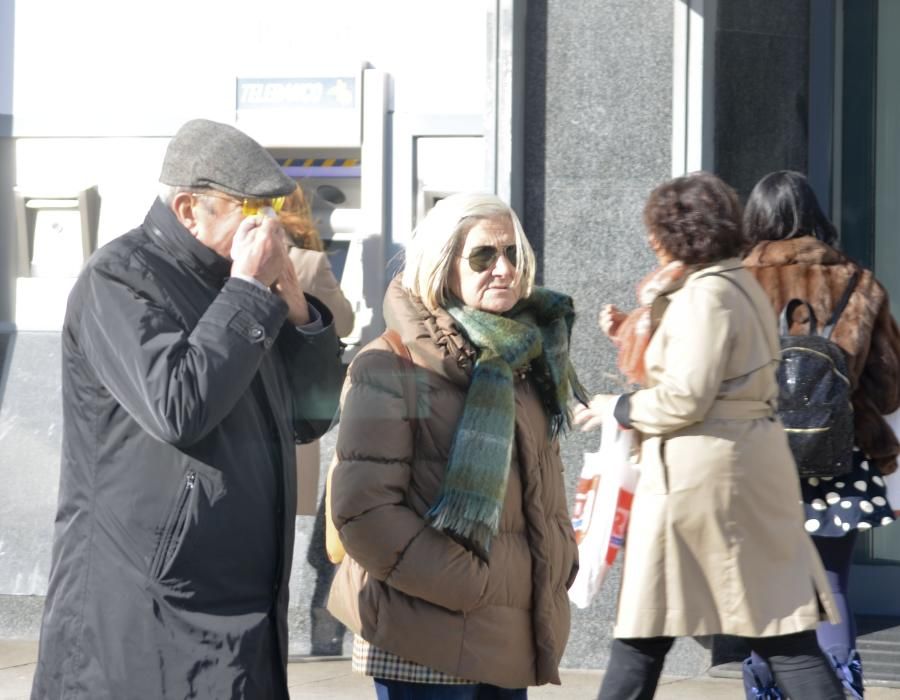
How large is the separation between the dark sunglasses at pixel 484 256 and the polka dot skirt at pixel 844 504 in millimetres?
1713

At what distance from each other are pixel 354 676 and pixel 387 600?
2741 mm

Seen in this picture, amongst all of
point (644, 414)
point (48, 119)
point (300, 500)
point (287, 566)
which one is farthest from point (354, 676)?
point (287, 566)

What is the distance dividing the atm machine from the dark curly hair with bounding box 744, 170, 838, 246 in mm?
1768

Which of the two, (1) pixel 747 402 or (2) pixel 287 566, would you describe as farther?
(1) pixel 747 402

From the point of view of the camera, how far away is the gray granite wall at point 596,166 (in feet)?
18.4

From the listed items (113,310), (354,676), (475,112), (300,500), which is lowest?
(354,676)

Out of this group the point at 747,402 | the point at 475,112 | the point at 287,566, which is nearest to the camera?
the point at 287,566

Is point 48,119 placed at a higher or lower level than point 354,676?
higher

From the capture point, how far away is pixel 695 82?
5535 millimetres

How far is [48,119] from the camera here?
643cm

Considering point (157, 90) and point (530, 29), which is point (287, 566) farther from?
point (157, 90)

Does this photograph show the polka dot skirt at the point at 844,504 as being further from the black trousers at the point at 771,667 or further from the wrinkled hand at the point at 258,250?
the wrinkled hand at the point at 258,250

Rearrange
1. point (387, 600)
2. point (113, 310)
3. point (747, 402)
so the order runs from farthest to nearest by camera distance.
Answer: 1. point (747, 402)
2. point (387, 600)
3. point (113, 310)

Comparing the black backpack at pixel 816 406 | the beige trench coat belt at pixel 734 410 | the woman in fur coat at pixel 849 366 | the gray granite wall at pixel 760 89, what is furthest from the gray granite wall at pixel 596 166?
the beige trench coat belt at pixel 734 410
